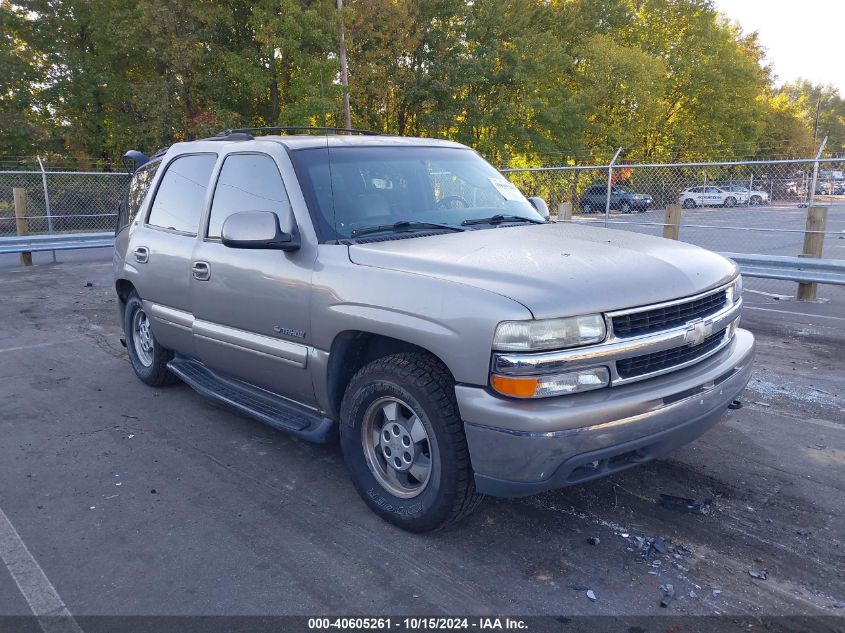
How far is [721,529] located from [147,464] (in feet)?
10.8

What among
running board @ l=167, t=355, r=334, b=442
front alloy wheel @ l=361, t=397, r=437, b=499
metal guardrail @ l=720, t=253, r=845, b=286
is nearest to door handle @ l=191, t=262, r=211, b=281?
running board @ l=167, t=355, r=334, b=442

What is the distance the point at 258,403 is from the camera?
167 inches

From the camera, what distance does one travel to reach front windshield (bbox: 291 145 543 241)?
12.6 ft

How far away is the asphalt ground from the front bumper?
0.47m

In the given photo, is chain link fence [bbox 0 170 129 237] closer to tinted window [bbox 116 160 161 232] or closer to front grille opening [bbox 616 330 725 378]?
tinted window [bbox 116 160 161 232]

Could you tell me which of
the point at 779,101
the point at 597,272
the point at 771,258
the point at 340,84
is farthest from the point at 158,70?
the point at 779,101

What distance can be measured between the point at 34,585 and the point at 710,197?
17.2 meters

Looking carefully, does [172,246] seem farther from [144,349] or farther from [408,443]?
[408,443]

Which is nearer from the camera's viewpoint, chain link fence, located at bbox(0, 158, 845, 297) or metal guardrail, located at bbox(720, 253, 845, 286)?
metal guardrail, located at bbox(720, 253, 845, 286)

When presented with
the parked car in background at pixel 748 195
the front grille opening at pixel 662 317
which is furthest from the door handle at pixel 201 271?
the parked car in background at pixel 748 195

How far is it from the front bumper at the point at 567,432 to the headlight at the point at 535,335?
8.7 inches

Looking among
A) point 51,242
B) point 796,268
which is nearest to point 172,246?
point 796,268

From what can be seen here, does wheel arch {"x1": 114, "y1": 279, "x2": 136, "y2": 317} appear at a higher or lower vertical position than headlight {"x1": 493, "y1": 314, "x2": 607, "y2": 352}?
lower

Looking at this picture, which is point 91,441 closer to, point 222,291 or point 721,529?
point 222,291
